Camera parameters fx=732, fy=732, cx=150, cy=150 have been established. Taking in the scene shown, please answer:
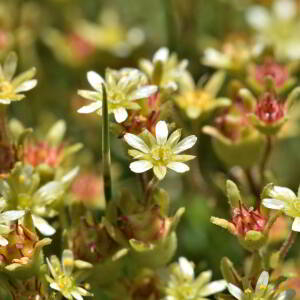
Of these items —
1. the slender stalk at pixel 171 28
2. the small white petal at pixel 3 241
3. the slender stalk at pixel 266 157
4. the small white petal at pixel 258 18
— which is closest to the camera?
the small white petal at pixel 3 241

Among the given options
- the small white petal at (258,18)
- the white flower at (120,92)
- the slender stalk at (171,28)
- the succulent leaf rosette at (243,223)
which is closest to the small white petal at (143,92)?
the white flower at (120,92)

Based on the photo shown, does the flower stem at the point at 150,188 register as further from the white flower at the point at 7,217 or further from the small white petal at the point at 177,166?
the white flower at the point at 7,217

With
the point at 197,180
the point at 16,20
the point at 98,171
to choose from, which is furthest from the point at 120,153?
the point at 16,20

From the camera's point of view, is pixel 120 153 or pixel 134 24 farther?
pixel 134 24

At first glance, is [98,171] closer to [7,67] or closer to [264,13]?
[7,67]

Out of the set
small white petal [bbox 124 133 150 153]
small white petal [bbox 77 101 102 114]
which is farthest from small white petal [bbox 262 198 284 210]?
small white petal [bbox 77 101 102 114]

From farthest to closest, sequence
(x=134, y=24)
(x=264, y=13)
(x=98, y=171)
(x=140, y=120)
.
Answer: (x=134, y=24)
(x=264, y=13)
(x=98, y=171)
(x=140, y=120)

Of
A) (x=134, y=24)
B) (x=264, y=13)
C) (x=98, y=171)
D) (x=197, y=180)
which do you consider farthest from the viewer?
(x=134, y=24)
